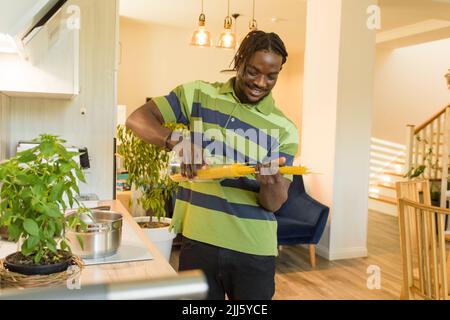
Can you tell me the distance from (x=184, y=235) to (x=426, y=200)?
176 centimetres

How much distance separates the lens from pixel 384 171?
323 inches

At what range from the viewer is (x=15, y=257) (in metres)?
1.07

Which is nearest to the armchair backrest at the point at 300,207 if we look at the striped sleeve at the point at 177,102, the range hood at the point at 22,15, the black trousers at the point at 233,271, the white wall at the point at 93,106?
the white wall at the point at 93,106

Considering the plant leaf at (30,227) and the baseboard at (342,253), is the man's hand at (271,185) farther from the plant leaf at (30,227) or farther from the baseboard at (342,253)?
the baseboard at (342,253)

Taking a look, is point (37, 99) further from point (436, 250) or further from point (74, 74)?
point (436, 250)

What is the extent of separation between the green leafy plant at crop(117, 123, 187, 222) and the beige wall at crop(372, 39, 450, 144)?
20.2 ft

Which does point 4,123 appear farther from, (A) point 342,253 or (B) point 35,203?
(A) point 342,253

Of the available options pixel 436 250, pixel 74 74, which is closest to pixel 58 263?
pixel 74 74

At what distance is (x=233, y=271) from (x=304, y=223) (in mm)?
2756

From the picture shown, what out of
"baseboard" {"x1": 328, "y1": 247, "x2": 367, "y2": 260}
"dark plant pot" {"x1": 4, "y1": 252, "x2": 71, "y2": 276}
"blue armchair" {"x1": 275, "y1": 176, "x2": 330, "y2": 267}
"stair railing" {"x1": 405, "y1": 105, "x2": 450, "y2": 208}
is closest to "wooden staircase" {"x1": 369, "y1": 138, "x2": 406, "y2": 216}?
"stair railing" {"x1": 405, "y1": 105, "x2": 450, "y2": 208}

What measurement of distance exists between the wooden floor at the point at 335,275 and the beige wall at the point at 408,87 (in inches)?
155

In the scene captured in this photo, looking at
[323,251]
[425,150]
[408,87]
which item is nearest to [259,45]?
[323,251]

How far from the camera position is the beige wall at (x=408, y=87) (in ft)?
27.5

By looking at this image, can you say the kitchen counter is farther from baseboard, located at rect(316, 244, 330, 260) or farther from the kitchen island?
baseboard, located at rect(316, 244, 330, 260)
